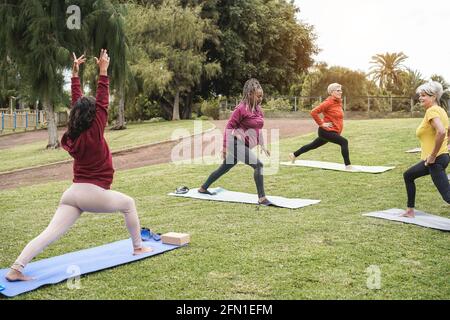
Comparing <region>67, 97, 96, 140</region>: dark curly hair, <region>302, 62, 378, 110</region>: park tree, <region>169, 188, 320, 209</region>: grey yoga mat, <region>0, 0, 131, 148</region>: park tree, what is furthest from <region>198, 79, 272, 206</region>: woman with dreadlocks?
<region>302, 62, 378, 110</region>: park tree

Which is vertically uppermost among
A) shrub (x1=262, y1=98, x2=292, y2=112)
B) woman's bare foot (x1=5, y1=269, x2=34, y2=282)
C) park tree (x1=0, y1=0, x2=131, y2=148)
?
park tree (x1=0, y1=0, x2=131, y2=148)

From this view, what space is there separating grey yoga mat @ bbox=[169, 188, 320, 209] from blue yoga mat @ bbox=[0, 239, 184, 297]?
281 cm

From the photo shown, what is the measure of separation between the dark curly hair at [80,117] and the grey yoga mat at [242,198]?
13.3 feet

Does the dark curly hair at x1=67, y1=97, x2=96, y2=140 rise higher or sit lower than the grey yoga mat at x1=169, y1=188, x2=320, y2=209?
higher

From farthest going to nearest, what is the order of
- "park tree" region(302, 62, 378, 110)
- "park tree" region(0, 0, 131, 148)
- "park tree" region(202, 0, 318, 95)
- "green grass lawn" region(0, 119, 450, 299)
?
"park tree" region(302, 62, 378, 110) → "park tree" region(202, 0, 318, 95) → "park tree" region(0, 0, 131, 148) → "green grass lawn" region(0, 119, 450, 299)

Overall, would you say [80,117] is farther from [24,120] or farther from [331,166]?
[24,120]

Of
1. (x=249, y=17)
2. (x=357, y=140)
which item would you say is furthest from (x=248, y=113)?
(x=249, y=17)

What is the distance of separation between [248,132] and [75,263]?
12.9 feet

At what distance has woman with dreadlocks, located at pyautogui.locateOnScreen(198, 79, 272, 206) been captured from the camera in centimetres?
802

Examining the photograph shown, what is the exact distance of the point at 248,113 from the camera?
26.8 ft

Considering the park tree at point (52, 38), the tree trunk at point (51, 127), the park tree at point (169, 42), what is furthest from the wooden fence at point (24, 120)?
the park tree at point (52, 38)

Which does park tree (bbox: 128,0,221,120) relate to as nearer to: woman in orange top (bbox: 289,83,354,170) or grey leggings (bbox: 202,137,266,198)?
woman in orange top (bbox: 289,83,354,170)

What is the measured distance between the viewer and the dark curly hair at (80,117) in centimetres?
464

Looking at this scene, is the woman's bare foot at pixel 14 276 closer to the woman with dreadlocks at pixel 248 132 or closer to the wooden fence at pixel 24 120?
the woman with dreadlocks at pixel 248 132
